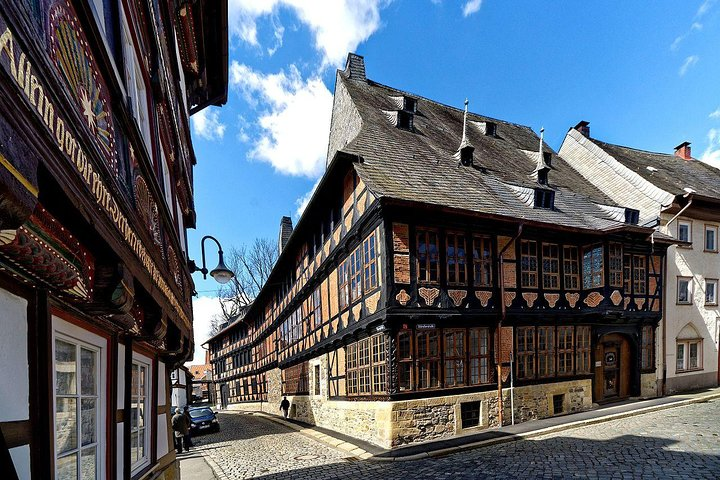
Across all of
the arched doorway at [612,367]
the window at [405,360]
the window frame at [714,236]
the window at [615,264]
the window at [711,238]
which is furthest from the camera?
the window at [711,238]

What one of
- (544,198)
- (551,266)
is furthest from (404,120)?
(551,266)

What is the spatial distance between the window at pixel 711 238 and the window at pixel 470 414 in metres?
14.3

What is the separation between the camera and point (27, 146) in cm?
147

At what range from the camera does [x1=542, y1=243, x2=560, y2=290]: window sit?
14.4 metres

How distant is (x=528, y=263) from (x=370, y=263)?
559cm

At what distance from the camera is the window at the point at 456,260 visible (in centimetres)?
1255

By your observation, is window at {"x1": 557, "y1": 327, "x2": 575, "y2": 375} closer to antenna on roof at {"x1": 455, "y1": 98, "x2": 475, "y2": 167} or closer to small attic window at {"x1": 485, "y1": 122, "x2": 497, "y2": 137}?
antenna on roof at {"x1": 455, "y1": 98, "x2": 475, "y2": 167}

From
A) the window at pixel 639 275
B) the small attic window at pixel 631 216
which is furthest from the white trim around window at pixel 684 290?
the small attic window at pixel 631 216

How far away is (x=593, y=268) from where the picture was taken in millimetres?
14820

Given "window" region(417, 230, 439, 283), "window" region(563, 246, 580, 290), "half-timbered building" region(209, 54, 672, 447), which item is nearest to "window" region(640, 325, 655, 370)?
"half-timbered building" region(209, 54, 672, 447)

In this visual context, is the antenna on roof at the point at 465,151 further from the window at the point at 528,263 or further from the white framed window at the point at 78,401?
the white framed window at the point at 78,401

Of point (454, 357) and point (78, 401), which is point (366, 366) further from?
point (78, 401)

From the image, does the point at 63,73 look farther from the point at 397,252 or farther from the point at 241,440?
the point at 241,440

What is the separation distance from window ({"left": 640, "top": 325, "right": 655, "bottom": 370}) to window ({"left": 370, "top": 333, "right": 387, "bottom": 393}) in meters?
11.7
